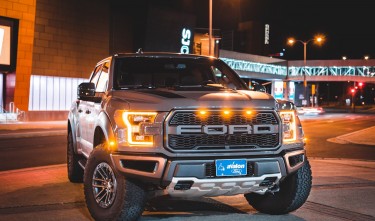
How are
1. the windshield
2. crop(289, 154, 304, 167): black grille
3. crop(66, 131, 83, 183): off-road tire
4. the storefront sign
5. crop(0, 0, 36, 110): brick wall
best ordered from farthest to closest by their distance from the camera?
the storefront sign, crop(0, 0, 36, 110): brick wall, crop(66, 131, 83, 183): off-road tire, the windshield, crop(289, 154, 304, 167): black grille

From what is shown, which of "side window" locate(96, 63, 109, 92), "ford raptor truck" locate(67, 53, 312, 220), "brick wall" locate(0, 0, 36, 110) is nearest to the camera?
"ford raptor truck" locate(67, 53, 312, 220)

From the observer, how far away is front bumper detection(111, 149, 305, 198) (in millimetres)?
5699

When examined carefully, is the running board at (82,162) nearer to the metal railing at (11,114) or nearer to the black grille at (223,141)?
the black grille at (223,141)

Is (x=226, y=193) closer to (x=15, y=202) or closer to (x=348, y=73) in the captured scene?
(x=15, y=202)

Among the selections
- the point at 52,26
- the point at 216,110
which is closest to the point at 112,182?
the point at 216,110

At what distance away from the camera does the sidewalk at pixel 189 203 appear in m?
6.86

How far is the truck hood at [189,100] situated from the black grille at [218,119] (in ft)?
0.29

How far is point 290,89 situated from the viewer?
90625 mm

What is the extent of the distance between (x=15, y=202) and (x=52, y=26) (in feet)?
106

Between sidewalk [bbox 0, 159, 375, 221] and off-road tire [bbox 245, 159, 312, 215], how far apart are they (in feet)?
0.44

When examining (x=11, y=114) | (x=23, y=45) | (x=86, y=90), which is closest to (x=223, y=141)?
(x=86, y=90)

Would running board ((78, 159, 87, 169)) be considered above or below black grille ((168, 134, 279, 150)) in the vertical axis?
below

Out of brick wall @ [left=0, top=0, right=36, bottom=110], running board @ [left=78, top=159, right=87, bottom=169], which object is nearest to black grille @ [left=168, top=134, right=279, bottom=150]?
running board @ [left=78, top=159, right=87, bottom=169]

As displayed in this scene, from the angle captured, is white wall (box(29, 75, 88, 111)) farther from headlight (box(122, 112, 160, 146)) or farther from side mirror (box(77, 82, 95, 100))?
headlight (box(122, 112, 160, 146))
